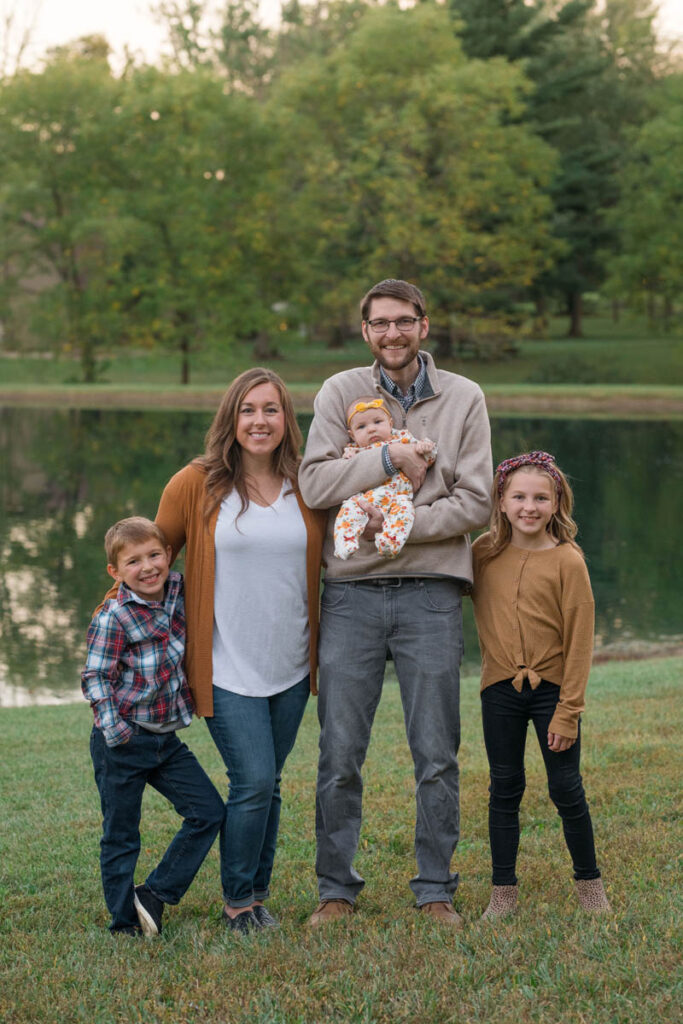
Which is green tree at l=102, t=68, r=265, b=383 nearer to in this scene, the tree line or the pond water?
the tree line

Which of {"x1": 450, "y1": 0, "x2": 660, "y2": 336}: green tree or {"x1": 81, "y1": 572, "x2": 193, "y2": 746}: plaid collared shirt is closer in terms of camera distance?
{"x1": 81, "y1": 572, "x2": 193, "y2": 746}: plaid collared shirt

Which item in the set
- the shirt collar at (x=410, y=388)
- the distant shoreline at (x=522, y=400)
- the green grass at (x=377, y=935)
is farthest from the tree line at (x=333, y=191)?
the shirt collar at (x=410, y=388)

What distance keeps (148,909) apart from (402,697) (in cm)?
109

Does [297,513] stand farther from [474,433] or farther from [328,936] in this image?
[328,936]

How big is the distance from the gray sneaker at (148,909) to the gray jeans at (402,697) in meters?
0.57

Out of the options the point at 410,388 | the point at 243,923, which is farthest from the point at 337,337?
the point at 243,923

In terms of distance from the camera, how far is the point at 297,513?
3955 mm

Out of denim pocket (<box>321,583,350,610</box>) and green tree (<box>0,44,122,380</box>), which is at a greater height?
green tree (<box>0,44,122,380</box>)

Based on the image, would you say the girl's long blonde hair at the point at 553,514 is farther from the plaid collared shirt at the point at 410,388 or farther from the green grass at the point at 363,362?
the green grass at the point at 363,362

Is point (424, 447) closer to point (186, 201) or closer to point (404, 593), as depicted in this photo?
point (404, 593)

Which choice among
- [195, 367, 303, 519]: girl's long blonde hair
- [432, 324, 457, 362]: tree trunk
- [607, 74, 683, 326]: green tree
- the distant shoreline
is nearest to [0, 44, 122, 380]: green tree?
the distant shoreline

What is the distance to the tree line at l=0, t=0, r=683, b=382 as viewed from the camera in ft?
141

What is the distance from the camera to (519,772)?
3896mm

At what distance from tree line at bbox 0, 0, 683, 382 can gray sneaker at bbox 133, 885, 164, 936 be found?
3959 centimetres
